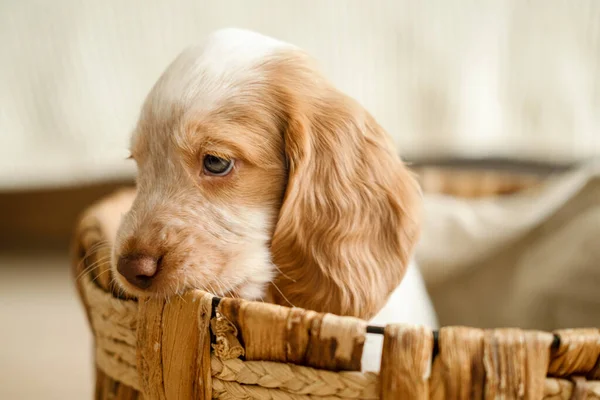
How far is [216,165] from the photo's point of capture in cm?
79

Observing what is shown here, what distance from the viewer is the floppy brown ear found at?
786 mm

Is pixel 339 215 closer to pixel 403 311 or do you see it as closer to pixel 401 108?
pixel 403 311

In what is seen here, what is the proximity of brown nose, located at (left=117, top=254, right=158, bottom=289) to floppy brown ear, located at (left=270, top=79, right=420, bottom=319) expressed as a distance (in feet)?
0.50

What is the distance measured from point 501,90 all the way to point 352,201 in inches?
49.2

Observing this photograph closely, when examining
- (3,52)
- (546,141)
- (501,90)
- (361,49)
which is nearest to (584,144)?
(546,141)

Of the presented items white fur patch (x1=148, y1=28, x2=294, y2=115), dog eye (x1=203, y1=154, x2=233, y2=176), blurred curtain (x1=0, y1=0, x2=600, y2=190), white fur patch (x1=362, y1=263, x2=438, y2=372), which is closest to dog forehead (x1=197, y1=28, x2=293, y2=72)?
white fur patch (x1=148, y1=28, x2=294, y2=115)

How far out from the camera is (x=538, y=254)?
130cm


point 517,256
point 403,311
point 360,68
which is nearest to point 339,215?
point 403,311

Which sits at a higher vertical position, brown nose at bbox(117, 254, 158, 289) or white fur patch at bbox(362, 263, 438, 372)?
brown nose at bbox(117, 254, 158, 289)

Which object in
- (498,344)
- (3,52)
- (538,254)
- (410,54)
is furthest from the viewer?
(410,54)

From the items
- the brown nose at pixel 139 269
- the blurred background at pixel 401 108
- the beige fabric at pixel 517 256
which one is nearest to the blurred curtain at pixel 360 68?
the blurred background at pixel 401 108

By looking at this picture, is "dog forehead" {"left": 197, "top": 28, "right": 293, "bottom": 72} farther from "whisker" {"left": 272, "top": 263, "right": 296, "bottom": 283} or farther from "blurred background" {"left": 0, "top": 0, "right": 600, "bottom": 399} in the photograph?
"blurred background" {"left": 0, "top": 0, "right": 600, "bottom": 399}

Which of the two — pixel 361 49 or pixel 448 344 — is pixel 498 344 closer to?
pixel 448 344

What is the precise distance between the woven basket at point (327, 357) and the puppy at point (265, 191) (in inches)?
3.7
